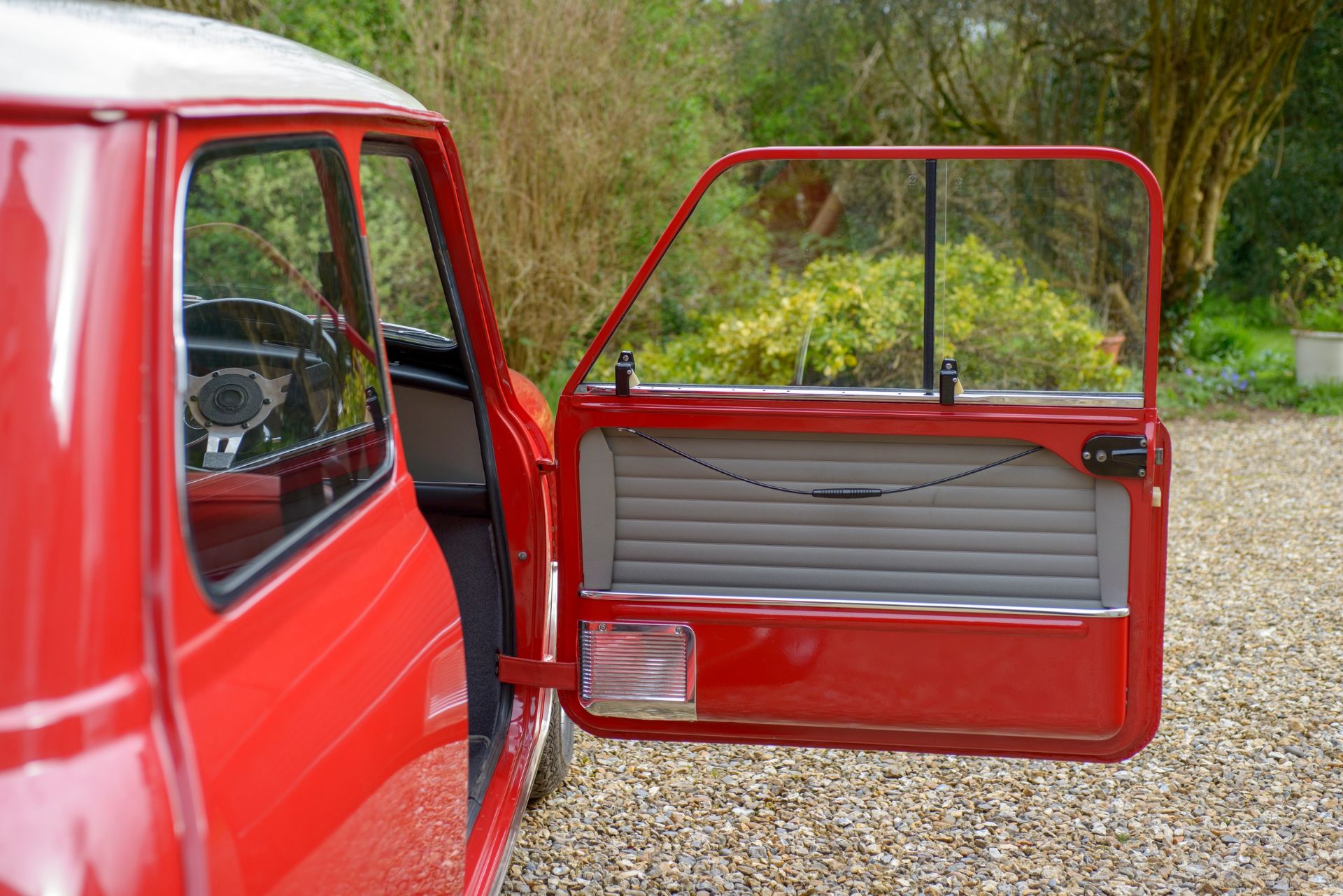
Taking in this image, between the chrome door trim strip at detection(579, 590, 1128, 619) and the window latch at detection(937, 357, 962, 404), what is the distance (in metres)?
0.45

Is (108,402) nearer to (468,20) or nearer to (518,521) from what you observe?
(518,521)

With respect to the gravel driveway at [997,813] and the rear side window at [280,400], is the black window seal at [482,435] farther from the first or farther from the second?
the gravel driveway at [997,813]

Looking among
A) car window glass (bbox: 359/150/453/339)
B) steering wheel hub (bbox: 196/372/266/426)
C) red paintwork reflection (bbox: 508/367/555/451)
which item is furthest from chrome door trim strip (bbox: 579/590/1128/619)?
car window glass (bbox: 359/150/453/339)

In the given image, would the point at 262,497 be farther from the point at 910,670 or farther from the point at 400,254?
the point at 400,254

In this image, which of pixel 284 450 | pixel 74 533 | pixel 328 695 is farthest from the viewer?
pixel 284 450

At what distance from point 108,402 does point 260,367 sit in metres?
1.22

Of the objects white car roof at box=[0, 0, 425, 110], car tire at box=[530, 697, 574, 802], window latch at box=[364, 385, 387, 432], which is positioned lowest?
car tire at box=[530, 697, 574, 802]

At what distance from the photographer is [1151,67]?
35.5 feet

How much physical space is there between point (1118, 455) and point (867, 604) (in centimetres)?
62

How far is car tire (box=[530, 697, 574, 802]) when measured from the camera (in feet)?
10.8

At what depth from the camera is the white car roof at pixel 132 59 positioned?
112 centimetres

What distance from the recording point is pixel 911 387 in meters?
2.60

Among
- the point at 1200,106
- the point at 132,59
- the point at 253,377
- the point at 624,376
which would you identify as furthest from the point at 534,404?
the point at 1200,106

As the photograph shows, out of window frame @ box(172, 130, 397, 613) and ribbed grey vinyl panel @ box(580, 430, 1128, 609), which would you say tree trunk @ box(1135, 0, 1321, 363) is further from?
window frame @ box(172, 130, 397, 613)
